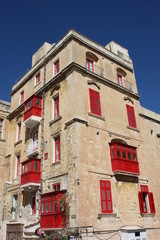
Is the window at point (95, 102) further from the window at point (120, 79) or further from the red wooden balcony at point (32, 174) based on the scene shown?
the red wooden balcony at point (32, 174)

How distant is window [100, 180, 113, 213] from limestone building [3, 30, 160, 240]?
0.06 meters

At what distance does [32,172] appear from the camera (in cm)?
1775

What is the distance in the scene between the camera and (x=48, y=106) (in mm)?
19922

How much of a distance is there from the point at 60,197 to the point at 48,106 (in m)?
7.97

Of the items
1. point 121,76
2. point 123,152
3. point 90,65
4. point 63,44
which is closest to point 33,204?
point 123,152

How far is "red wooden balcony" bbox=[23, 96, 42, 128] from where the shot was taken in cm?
1986

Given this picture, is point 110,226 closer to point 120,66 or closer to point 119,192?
point 119,192

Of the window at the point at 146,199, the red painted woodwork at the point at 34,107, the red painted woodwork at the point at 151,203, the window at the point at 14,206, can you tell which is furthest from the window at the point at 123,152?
the window at the point at 14,206

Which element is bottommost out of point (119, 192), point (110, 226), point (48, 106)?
point (110, 226)

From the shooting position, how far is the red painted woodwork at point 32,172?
58.0 ft

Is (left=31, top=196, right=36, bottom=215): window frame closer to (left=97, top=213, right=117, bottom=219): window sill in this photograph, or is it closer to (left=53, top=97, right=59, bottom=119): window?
(left=97, top=213, right=117, bottom=219): window sill

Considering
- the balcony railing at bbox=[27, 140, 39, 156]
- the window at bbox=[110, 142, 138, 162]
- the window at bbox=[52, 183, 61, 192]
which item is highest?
the balcony railing at bbox=[27, 140, 39, 156]

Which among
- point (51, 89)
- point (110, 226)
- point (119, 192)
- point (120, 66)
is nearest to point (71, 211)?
point (110, 226)

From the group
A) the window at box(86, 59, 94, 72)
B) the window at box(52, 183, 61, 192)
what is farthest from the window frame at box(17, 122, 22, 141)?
the window at box(86, 59, 94, 72)
